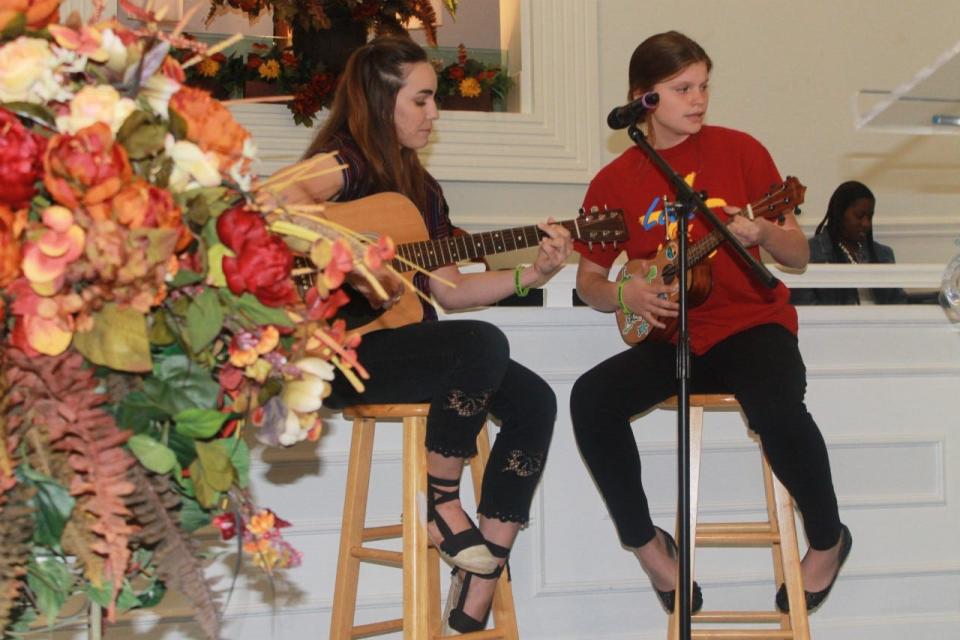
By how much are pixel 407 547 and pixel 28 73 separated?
4.46 ft

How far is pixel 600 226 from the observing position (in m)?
2.51

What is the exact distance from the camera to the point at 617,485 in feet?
7.93

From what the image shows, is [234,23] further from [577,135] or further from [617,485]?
[617,485]

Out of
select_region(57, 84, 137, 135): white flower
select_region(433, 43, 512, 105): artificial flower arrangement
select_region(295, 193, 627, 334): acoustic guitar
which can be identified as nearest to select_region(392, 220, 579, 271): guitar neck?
select_region(295, 193, 627, 334): acoustic guitar

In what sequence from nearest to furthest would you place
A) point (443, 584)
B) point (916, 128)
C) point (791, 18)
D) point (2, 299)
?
point (2, 299)
point (916, 128)
point (443, 584)
point (791, 18)

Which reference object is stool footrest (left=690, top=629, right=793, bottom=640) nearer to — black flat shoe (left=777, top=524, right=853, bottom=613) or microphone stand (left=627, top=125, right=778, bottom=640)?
A: black flat shoe (left=777, top=524, right=853, bottom=613)

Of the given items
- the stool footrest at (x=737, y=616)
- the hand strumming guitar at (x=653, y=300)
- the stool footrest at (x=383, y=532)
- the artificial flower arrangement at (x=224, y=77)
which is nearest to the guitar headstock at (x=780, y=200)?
the hand strumming guitar at (x=653, y=300)

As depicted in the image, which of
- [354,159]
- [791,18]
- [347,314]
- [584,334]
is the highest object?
[791,18]

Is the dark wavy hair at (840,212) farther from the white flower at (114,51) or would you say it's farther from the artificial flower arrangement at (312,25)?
the white flower at (114,51)

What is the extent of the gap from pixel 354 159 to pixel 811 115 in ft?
7.92

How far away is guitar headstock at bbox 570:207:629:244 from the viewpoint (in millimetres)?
2502

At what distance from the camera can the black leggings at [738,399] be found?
2.30 metres

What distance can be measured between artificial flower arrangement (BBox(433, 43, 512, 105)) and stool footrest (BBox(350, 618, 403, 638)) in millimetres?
2173

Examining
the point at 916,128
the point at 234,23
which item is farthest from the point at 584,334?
the point at 234,23
